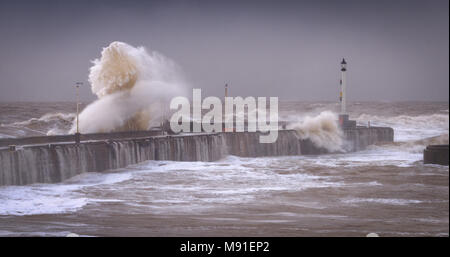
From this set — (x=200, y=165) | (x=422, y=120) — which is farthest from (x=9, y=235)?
(x=422, y=120)

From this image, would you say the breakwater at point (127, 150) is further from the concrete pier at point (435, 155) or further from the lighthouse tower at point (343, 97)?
the concrete pier at point (435, 155)

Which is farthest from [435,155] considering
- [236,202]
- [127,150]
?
[127,150]

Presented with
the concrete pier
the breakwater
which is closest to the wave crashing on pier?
the breakwater

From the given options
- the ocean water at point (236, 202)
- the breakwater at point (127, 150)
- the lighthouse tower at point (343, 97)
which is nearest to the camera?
the ocean water at point (236, 202)

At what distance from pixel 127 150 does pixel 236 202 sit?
7569 mm

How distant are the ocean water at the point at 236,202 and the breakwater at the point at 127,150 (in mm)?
492

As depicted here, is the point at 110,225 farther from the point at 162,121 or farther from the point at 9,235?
the point at 162,121

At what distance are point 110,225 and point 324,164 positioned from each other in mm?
12027

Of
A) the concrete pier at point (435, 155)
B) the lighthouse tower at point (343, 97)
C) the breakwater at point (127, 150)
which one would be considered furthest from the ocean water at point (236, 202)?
the lighthouse tower at point (343, 97)

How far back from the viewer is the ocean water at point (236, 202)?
27.7 ft

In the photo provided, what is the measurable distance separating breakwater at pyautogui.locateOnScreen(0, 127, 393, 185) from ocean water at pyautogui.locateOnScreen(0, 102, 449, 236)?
0.49 m

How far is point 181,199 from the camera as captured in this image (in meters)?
11.4

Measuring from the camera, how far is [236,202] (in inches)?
431

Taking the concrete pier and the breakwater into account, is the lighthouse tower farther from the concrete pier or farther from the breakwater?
the concrete pier
